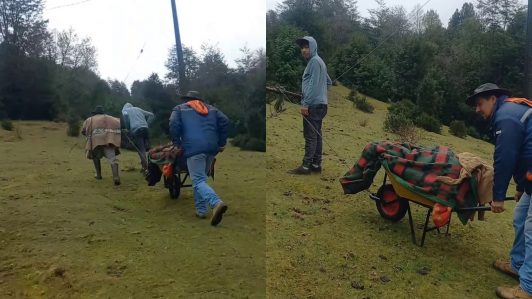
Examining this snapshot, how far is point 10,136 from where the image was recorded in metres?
1.74

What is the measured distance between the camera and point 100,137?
1.81 metres

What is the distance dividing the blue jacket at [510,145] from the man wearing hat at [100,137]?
1.68m

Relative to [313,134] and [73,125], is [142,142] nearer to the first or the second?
[73,125]

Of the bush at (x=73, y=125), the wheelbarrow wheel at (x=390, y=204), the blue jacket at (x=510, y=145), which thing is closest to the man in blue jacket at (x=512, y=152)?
the blue jacket at (x=510, y=145)

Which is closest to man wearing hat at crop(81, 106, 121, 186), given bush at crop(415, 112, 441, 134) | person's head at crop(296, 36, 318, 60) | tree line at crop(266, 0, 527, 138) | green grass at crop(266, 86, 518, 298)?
green grass at crop(266, 86, 518, 298)

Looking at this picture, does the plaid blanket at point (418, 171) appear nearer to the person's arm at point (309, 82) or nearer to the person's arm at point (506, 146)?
the person's arm at point (506, 146)

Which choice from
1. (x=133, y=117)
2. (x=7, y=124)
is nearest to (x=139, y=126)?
(x=133, y=117)

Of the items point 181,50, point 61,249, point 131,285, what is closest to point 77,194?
point 61,249

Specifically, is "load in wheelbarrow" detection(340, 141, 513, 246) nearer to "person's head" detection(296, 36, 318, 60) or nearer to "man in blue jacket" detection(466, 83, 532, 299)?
"man in blue jacket" detection(466, 83, 532, 299)

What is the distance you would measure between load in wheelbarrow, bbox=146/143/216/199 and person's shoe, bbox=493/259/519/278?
169 centimetres

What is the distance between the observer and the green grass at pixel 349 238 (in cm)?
237

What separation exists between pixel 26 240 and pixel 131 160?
48 centimetres

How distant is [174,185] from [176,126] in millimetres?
304

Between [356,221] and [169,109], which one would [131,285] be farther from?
[356,221]
